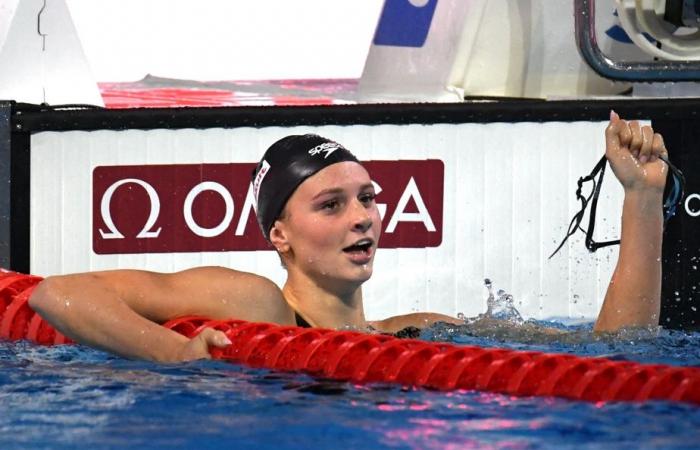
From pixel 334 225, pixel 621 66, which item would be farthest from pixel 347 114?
pixel 334 225

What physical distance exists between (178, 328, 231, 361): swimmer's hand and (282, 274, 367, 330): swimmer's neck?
50 cm

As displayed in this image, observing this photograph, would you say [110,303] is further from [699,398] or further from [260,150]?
[260,150]

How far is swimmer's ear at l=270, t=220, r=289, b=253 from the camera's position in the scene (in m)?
3.49

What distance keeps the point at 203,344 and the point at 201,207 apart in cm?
189

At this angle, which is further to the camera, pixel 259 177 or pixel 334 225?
pixel 259 177

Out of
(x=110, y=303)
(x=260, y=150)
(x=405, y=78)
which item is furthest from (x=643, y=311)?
(x=405, y=78)

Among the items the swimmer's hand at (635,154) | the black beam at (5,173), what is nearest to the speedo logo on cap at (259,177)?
the swimmer's hand at (635,154)

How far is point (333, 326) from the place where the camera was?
11.6 feet

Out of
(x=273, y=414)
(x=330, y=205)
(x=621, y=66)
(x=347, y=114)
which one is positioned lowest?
(x=273, y=414)

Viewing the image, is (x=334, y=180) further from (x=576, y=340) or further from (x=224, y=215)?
(x=224, y=215)

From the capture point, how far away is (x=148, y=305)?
3193 mm

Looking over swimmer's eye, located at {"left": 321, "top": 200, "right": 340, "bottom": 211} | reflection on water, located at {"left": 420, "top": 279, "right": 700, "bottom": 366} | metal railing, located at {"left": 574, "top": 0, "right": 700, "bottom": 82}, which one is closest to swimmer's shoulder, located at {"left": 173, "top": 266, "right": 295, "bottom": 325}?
swimmer's eye, located at {"left": 321, "top": 200, "right": 340, "bottom": 211}

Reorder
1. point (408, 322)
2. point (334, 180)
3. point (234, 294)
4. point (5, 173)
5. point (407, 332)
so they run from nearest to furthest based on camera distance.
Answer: point (234, 294) → point (334, 180) → point (407, 332) → point (408, 322) → point (5, 173)

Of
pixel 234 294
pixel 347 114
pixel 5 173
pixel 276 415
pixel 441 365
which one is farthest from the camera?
pixel 5 173
